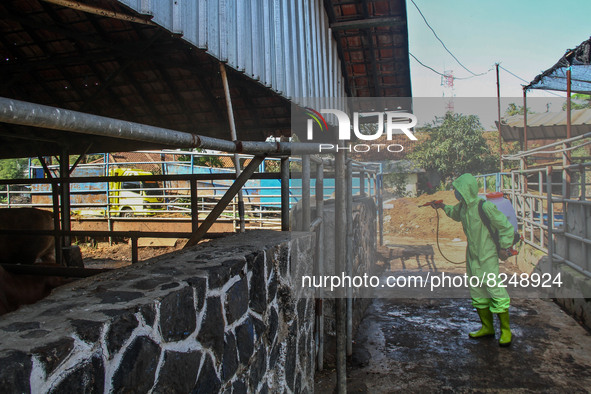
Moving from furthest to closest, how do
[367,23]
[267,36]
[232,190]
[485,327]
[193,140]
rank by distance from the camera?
[367,23] → [485,327] → [267,36] → [232,190] → [193,140]

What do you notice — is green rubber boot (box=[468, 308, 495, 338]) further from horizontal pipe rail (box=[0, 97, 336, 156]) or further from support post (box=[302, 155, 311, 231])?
horizontal pipe rail (box=[0, 97, 336, 156])

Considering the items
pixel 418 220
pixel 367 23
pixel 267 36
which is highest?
pixel 367 23

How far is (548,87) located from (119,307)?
9.32 m

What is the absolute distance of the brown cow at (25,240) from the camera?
4020 mm

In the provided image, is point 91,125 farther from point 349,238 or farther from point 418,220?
point 418,220

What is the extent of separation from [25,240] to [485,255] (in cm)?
504

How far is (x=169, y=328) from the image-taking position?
48.9 inches

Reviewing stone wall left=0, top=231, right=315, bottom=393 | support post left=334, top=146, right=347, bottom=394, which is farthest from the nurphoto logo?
stone wall left=0, top=231, right=315, bottom=393

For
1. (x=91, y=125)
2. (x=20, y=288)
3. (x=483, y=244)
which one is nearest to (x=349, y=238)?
(x=483, y=244)

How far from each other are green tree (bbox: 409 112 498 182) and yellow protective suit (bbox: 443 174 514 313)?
442 inches

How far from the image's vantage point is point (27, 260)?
13.7ft

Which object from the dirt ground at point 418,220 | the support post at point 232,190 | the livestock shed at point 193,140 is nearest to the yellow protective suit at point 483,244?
the livestock shed at point 193,140

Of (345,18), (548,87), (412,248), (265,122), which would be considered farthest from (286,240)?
(412,248)

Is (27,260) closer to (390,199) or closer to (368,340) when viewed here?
(368,340)
